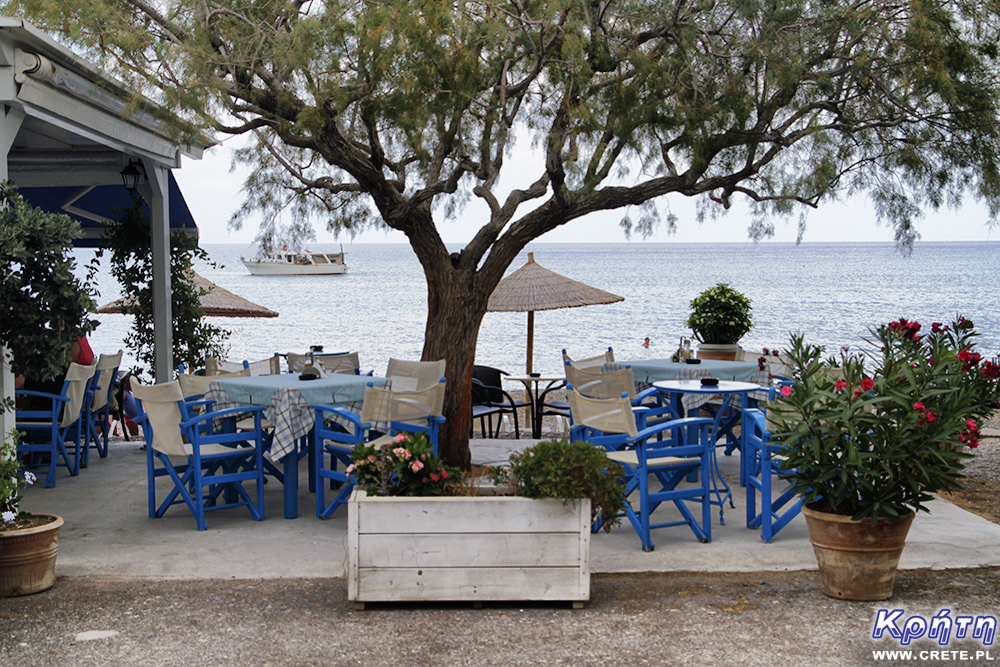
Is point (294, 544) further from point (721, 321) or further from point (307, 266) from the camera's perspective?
point (307, 266)

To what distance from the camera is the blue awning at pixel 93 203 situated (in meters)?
8.55

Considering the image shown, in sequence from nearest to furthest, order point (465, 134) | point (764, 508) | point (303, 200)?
point (764, 508)
point (465, 134)
point (303, 200)

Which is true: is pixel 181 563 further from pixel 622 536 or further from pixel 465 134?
pixel 465 134

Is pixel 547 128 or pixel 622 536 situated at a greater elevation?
pixel 547 128

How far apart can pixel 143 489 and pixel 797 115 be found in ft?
16.8

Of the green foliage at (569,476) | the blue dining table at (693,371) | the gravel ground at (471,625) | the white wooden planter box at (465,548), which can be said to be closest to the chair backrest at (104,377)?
the gravel ground at (471,625)

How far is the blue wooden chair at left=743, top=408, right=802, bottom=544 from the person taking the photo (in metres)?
4.81

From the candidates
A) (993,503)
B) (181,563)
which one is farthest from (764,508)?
(181,563)

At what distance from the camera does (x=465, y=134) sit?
6.83 metres

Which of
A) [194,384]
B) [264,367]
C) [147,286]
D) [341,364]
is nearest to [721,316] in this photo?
[341,364]

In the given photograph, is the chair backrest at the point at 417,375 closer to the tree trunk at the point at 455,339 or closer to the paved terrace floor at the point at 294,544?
the tree trunk at the point at 455,339

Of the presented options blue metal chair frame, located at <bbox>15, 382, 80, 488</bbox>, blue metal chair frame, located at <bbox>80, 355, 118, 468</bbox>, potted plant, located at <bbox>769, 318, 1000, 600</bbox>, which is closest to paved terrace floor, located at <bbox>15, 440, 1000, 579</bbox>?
blue metal chair frame, located at <bbox>15, 382, 80, 488</bbox>

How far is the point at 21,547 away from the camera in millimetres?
3955

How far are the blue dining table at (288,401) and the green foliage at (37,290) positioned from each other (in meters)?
1.31
